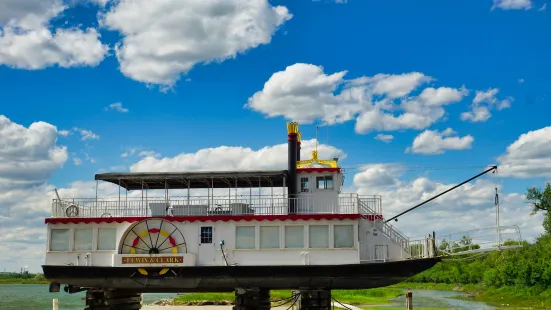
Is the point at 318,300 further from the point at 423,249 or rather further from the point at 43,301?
the point at 43,301

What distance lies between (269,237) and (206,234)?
2.48 metres

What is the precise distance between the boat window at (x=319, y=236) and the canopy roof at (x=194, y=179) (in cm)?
235

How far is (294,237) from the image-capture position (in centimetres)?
2177

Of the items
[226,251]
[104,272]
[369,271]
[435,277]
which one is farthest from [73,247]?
[435,277]

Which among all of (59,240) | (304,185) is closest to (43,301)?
(59,240)

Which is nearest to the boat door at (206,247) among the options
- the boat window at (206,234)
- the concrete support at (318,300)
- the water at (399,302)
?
the boat window at (206,234)

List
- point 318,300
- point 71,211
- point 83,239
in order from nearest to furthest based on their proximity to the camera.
Answer: point 318,300 < point 83,239 < point 71,211

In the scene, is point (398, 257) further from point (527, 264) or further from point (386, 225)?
point (527, 264)

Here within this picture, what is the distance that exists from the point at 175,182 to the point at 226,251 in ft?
14.0

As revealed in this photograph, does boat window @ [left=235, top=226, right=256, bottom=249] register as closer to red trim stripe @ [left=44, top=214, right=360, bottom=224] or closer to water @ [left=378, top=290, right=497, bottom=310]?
red trim stripe @ [left=44, top=214, right=360, bottom=224]

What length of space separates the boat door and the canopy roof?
1807 mm

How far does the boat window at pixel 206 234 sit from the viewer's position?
22.0 meters

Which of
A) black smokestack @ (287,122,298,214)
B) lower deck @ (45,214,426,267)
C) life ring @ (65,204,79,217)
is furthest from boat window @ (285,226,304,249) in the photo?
life ring @ (65,204,79,217)

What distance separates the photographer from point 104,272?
859 inches
